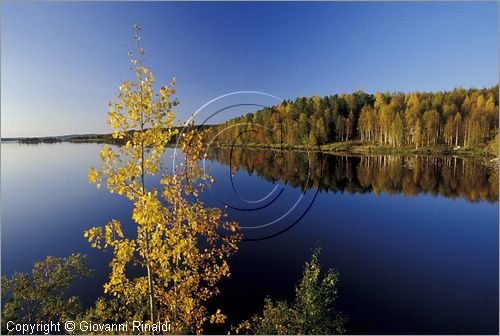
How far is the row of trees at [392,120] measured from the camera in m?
88.3

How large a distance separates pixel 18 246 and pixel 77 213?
33.7 feet

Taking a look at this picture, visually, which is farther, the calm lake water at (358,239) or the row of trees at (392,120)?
the row of trees at (392,120)

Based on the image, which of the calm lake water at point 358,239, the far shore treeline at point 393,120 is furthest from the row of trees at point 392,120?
the calm lake water at point 358,239

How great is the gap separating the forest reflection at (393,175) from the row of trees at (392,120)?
10.8 meters

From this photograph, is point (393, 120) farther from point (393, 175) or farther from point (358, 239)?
point (358, 239)

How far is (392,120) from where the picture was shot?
10081 cm

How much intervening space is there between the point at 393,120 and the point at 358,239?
78.5 metres

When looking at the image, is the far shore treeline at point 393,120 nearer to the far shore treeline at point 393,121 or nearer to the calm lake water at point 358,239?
the far shore treeline at point 393,121

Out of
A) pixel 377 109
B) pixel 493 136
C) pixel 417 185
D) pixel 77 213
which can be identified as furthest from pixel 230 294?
pixel 377 109

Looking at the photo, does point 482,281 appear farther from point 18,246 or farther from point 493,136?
point 493,136

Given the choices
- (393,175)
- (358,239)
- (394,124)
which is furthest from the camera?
(394,124)

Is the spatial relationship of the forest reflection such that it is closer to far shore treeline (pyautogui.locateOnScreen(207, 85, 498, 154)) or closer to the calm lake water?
the calm lake water

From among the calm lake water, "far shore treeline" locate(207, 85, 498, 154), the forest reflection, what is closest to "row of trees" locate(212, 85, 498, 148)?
"far shore treeline" locate(207, 85, 498, 154)

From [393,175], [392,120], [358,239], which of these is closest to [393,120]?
[392,120]
